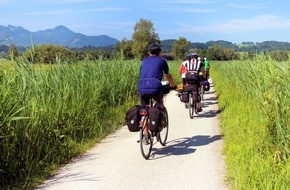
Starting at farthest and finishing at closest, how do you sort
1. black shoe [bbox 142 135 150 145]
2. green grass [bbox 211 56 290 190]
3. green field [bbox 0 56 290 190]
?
1. black shoe [bbox 142 135 150 145]
2. green field [bbox 0 56 290 190]
3. green grass [bbox 211 56 290 190]

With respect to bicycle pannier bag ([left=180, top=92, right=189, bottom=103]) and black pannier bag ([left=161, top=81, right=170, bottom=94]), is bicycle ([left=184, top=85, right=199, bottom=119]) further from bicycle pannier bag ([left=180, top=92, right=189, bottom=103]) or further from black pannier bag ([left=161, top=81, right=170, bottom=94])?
black pannier bag ([left=161, top=81, right=170, bottom=94])

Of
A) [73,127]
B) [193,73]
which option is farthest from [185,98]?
[73,127]

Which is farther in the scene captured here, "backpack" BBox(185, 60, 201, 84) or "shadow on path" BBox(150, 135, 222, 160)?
"backpack" BBox(185, 60, 201, 84)

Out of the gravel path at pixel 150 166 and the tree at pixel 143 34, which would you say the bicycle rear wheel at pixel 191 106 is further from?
the tree at pixel 143 34

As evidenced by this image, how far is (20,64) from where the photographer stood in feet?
24.7

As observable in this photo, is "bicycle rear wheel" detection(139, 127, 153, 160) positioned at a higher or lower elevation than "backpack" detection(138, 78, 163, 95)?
lower

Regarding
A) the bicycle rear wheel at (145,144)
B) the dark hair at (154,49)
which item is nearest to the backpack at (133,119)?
the bicycle rear wheel at (145,144)

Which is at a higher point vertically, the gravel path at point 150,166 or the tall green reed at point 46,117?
the tall green reed at point 46,117

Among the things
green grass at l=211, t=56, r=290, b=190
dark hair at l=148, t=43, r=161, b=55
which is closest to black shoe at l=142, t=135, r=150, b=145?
green grass at l=211, t=56, r=290, b=190

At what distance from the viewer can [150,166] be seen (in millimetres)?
6645

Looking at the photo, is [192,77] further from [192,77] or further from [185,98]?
[185,98]

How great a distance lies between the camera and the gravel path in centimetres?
567

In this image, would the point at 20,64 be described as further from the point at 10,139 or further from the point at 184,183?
the point at 184,183

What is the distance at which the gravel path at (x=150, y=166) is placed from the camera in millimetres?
5672
